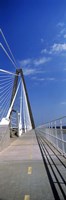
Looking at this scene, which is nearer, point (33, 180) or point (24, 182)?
point (24, 182)

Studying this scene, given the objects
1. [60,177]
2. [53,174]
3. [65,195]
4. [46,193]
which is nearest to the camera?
[65,195]

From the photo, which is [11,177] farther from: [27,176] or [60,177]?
[60,177]

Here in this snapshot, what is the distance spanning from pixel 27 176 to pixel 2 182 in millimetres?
772

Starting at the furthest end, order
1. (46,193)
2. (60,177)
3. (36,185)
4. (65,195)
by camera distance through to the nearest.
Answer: (60,177) < (36,185) < (46,193) < (65,195)

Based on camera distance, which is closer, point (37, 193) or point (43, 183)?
point (37, 193)

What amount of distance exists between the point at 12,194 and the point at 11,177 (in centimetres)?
151

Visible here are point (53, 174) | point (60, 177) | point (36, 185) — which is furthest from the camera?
point (53, 174)

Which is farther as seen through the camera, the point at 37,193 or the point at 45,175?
the point at 45,175

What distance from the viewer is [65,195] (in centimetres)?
508

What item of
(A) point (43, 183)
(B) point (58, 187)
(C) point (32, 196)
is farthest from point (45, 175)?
(C) point (32, 196)

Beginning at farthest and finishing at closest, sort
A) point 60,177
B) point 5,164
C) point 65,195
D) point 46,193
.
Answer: point 5,164 → point 60,177 → point 46,193 → point 65,195

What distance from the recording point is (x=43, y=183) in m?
6.24

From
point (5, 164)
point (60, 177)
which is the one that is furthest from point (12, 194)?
point (5, 164)

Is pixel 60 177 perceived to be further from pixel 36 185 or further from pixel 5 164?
pixel 5 164
